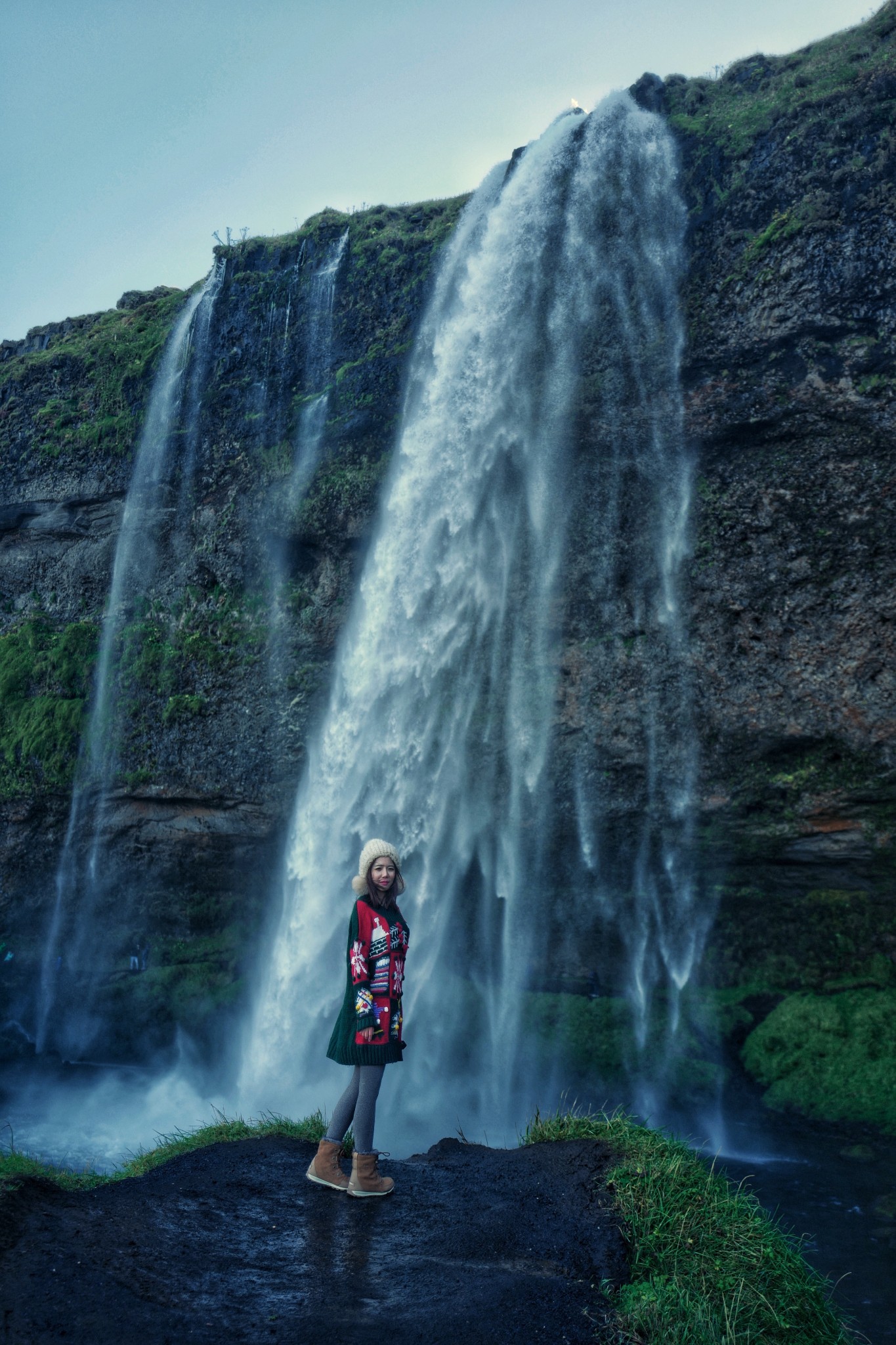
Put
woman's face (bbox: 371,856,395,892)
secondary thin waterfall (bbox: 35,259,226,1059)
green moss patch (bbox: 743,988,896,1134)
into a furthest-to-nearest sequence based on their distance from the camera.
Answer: secondary thin waterfall (bbox: 35,259,226,1059) < green moss patch (bbox: 743,988,896,1134) < woman's face (bbox: 371,856,395,892)

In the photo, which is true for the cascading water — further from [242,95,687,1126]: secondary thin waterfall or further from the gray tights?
the gray tights

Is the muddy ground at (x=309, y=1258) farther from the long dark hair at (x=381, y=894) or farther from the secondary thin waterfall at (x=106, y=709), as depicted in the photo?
the secondary thin waterfall at (x=106, y=709)

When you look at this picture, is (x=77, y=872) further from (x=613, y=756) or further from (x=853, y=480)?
(x=853, y=480)

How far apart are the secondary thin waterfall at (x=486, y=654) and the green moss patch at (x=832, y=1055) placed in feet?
6.94

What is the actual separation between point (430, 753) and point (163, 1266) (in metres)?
9.83

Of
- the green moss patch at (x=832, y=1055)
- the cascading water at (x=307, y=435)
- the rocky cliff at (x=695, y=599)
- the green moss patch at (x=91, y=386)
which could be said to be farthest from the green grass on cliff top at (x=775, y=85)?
the green moss patch at (x=832, y=1055)

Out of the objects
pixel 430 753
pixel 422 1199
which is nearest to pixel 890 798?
pixel 430 753

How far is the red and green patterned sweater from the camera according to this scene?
172 inches

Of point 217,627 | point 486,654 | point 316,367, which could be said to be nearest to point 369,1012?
point 486,654

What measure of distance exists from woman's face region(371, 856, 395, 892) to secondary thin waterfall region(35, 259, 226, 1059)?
12.8 metres

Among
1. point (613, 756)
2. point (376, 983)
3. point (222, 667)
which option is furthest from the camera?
point (222, 667)

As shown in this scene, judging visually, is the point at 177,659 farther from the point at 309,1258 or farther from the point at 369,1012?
the point at 309,1258

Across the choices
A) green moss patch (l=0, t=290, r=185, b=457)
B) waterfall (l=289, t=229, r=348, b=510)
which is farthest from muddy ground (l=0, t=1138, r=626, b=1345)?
green moss patch (l=0, t=290, r=185, b=457)

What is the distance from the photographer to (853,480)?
11.2m
